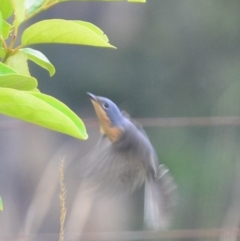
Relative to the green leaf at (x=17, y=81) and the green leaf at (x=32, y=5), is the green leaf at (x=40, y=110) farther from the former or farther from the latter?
the green leaf at (x=32, y=5)

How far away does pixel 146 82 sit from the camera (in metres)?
5.45

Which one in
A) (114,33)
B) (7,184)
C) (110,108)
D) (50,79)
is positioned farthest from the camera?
(114,33)

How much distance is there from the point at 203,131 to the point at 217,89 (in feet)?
2.16

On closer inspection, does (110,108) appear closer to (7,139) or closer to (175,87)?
(7,139)

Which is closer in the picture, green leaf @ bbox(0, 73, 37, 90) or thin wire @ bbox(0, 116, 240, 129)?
green leaf @ bbox(0, 73, 37, 90)

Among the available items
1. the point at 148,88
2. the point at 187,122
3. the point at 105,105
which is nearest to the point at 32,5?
the point at 105,105

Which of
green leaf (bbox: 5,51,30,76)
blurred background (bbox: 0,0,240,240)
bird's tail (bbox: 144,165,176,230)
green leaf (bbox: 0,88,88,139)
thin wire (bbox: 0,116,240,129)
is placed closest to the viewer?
green leaf (bbox: 0,88,88,139)


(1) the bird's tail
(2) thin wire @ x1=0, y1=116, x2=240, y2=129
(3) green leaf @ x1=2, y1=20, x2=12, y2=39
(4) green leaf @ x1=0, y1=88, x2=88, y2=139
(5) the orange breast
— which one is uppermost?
(3) green leaf @ x1=2, y1=20, x2=12, y2=39

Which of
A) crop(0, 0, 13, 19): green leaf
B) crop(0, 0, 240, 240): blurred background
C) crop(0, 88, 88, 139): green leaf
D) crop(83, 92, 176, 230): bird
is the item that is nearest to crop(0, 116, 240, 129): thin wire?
crop(83, 92, 176, 230): bird

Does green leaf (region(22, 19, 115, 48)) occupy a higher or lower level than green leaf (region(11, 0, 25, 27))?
lower

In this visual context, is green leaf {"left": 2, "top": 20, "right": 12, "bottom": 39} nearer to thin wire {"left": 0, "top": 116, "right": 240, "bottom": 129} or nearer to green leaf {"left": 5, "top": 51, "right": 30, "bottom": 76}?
green leaf {"left": 5, "top": 51, "right": 30, "bottom": 76}

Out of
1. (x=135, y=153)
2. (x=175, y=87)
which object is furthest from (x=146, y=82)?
(x=135, y=153)

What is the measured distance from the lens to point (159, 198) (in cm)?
116

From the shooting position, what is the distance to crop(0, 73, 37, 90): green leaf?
2.17 ft
